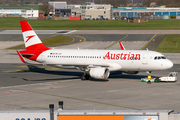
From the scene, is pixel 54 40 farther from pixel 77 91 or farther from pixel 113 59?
pixel 77 91

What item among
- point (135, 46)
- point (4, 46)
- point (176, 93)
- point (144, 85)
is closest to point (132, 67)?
point (144, 85)

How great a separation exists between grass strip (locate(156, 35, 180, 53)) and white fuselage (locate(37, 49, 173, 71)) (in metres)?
37.4

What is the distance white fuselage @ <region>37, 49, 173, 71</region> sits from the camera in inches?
1850

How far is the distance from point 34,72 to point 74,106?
27.3 metres

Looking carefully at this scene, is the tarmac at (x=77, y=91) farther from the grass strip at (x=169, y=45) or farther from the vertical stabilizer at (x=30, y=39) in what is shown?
the grass strip at (x=169, y=45)

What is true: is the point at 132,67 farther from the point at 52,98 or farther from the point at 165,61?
the point at 52,98

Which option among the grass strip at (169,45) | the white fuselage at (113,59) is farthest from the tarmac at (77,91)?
the grass strip at (169,45)

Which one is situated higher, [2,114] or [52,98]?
[2,114]

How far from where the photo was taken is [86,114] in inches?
672

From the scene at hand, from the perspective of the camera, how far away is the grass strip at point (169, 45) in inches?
3346

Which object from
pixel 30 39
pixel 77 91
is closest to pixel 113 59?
pixel 77 91

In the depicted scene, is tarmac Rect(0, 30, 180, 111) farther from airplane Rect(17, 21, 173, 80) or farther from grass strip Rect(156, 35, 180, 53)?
grass strip Rect(156, 35, 180, 53)

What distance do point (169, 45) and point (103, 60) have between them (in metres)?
50.3

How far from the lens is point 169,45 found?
94062mm
